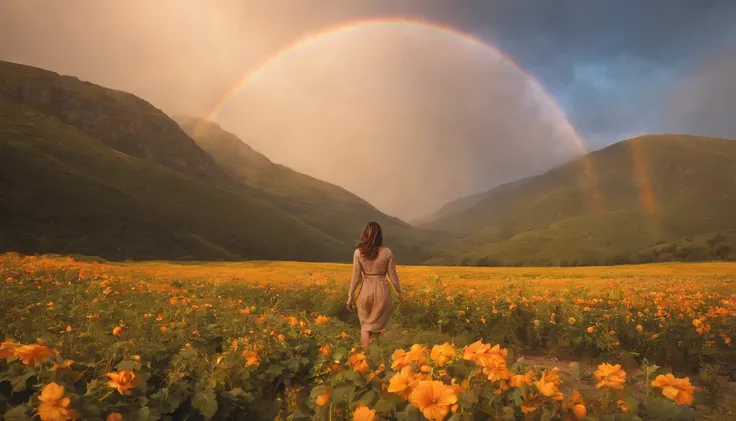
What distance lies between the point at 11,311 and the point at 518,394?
10.9 m

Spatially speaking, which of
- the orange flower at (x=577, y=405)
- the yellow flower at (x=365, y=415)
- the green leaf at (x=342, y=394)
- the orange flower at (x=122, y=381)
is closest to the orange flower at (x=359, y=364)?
the green leaf at (x=342, y=394)

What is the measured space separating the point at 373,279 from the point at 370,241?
3.12 feet

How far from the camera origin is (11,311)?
31.7 feet

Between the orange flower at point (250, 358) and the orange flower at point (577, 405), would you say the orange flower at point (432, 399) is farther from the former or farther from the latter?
the orange flower at point (250, 358)

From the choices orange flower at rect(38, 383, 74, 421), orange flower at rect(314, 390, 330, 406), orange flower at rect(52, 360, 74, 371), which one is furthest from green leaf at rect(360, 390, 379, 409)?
orange flower at rect(52, 360, 74, 371)

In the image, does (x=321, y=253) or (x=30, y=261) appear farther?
(x=321, y=253)

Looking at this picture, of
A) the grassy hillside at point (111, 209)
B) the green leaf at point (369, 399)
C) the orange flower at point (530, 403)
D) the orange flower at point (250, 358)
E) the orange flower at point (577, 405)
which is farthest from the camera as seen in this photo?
the grassy hillside at point (111, 209)


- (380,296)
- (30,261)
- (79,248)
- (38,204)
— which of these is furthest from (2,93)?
(380,296)

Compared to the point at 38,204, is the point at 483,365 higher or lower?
lower

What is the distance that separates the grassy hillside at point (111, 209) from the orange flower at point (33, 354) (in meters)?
115

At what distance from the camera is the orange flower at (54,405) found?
3172 mm

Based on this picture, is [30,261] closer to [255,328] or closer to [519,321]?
[255,328]

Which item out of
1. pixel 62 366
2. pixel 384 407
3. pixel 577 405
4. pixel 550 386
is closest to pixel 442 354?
pixel 384 407

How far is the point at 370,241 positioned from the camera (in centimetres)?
1058
